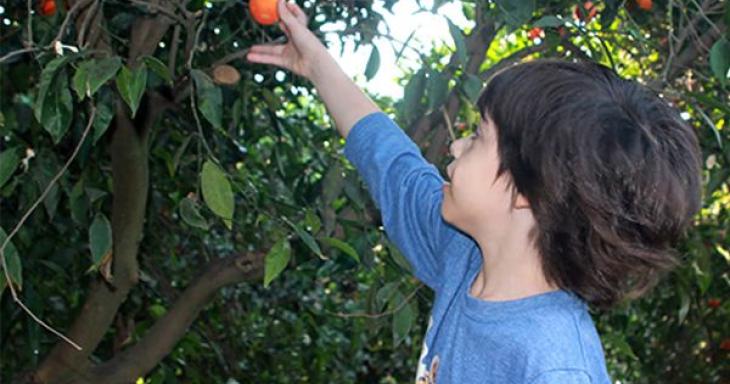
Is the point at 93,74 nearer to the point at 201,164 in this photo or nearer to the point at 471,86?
the point at 471,86

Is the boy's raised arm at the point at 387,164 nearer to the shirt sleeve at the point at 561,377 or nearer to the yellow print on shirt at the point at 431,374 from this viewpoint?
the yellow print on shirt at the point at 431,374

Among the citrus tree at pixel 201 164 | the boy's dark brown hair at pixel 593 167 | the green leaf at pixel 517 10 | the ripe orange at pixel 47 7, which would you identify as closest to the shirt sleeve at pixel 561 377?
the boy's dark brown hair at pixel 593 167

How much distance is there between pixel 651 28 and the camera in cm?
258

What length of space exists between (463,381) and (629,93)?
0.30m

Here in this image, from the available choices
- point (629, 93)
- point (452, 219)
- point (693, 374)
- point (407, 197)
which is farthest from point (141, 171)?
point (693, 374)

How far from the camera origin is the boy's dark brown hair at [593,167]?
1227 mm

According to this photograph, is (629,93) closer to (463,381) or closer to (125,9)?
(463,381)

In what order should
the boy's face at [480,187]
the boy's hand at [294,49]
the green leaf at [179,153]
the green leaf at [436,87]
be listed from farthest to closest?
the green leaf at [179,153] < the green leaf at [436,87] < the boy's hand at [294,49] < the boy's face at [480,187]

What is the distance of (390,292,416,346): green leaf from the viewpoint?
6.11 feet

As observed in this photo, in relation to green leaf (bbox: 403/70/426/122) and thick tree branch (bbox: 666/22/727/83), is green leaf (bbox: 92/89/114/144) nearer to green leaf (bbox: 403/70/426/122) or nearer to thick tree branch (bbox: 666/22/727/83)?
green leaf (bbox: 403/70/426/122)

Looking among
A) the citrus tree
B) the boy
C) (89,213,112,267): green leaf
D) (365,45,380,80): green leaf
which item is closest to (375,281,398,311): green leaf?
the citrus tree

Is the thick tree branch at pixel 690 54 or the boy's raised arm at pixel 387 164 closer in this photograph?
the boy's raised arm at pixel 387 164

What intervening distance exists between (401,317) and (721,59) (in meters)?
0.54

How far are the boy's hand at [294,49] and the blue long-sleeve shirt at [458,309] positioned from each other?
0.33ft
